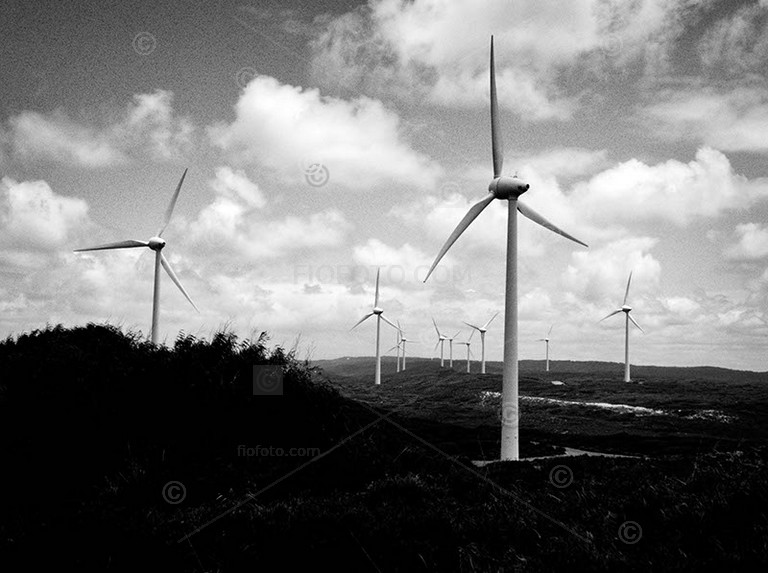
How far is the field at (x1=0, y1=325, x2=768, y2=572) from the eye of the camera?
8516 mm

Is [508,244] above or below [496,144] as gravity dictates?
below

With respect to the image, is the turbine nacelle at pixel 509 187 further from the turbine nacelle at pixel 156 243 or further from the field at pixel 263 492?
the turbine nacelle at pixel 156 243

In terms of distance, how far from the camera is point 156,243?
5428 centimetres

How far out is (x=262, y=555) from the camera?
879 centimetres

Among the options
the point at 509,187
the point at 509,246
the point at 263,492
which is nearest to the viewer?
the point at 263,492

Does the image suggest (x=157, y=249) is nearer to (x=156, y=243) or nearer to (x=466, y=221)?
(x=156, y=243)

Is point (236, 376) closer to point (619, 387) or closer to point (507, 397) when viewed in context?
point (507, 397)

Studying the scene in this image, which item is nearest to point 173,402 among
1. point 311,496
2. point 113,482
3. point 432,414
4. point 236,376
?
point 236,376

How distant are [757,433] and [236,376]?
58.1 m

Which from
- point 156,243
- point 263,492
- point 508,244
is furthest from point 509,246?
point 156,243

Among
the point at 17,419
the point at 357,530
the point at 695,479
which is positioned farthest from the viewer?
the point at 17,419

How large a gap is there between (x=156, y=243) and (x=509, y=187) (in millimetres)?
34968

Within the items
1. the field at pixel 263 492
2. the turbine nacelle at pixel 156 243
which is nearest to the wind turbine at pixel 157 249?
the turbine nacelle at pixel 156 243

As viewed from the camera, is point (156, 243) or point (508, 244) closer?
point (508, 244)
